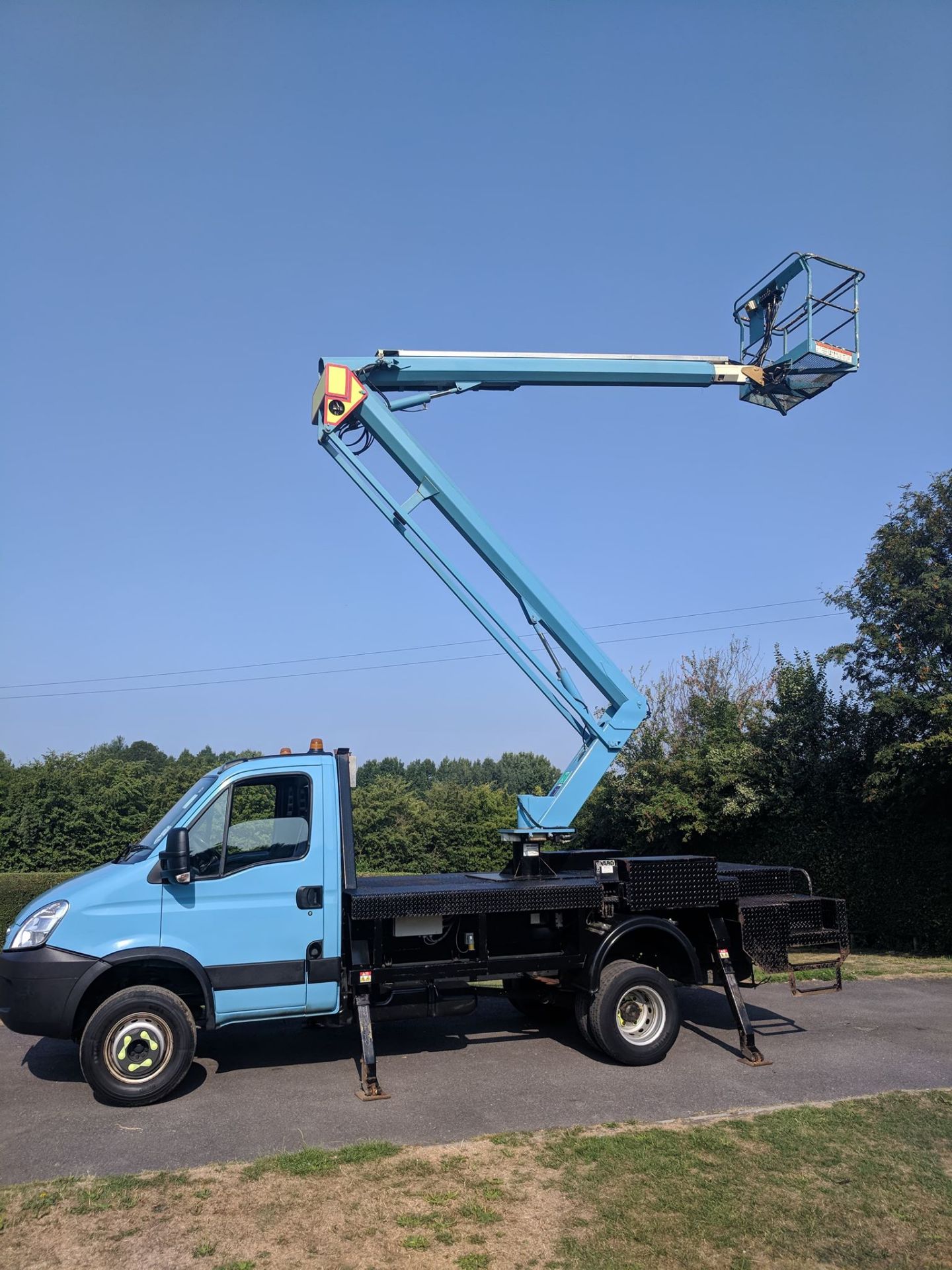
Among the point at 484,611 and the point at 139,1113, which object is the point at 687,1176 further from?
the point at 484,611

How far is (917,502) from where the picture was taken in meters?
14.7

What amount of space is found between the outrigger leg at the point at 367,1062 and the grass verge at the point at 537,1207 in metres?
1.03

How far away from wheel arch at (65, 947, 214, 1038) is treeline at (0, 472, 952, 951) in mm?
8100

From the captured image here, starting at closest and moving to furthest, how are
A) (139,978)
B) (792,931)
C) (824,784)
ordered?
(139,978)
(792,931)
(824,784)

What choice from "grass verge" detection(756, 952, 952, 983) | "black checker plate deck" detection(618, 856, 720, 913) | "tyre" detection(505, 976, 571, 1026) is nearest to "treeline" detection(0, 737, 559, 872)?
"grass verge" detection(756, 952, 952, 983)

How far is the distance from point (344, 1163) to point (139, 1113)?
1.92 metres

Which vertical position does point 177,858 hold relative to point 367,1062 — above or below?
above

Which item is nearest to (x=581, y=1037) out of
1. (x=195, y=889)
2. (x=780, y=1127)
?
(x=780, y=1127)

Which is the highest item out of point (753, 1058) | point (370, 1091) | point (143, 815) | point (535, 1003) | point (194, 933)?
point (143, 815)

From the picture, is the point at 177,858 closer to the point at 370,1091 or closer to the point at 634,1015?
the point at 370,1091

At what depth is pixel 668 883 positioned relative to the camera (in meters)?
8.23

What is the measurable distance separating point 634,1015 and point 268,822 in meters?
3.68

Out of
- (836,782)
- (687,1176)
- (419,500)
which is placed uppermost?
(419,500)

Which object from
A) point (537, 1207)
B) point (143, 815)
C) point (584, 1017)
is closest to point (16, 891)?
point (143, 815)
